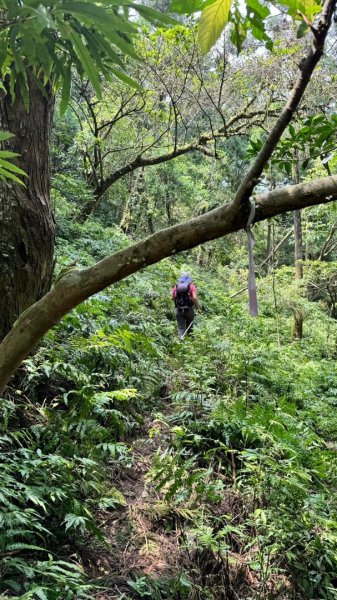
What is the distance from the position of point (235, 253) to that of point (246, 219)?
17785mm

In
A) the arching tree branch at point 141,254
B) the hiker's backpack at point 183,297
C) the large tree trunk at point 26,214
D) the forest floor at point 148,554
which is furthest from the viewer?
the hiker's backpack at point 183,297

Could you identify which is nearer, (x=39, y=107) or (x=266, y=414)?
(x=39, y=107)

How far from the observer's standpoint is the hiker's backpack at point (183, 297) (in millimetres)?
8328

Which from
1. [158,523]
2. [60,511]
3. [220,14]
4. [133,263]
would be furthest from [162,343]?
[220,14]

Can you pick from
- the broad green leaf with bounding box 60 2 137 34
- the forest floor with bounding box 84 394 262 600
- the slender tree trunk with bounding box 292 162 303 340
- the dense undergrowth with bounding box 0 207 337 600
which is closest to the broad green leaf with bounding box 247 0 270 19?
the broad green leaf with bounding box 60 2 137 34

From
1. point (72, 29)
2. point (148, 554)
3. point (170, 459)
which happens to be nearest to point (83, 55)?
point (72, 29)

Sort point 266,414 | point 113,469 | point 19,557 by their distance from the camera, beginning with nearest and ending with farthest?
point 19,557
point 113,469
point 266,414

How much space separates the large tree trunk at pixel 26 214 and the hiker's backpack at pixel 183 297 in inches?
195

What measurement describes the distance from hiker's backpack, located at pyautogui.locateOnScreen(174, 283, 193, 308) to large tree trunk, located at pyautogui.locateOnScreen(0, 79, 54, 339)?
16.2 feet

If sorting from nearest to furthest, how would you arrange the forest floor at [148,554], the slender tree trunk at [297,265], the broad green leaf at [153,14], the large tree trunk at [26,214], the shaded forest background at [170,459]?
the broad green leaf at [153,14] < the shaded forest background at [170,459] < the forest floor at [148,554] < the large tree trunk at [26,214] < the slender tree trunk at [297,265]

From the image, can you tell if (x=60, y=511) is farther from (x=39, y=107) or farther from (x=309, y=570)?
(x=39, y=107)

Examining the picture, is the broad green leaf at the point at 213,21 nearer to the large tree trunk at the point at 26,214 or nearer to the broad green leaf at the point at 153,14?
the broad green leaf at the point at 153,14

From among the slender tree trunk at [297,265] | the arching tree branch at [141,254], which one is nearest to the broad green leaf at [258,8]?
the arching tree branch at [141,254]

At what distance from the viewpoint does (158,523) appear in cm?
359
